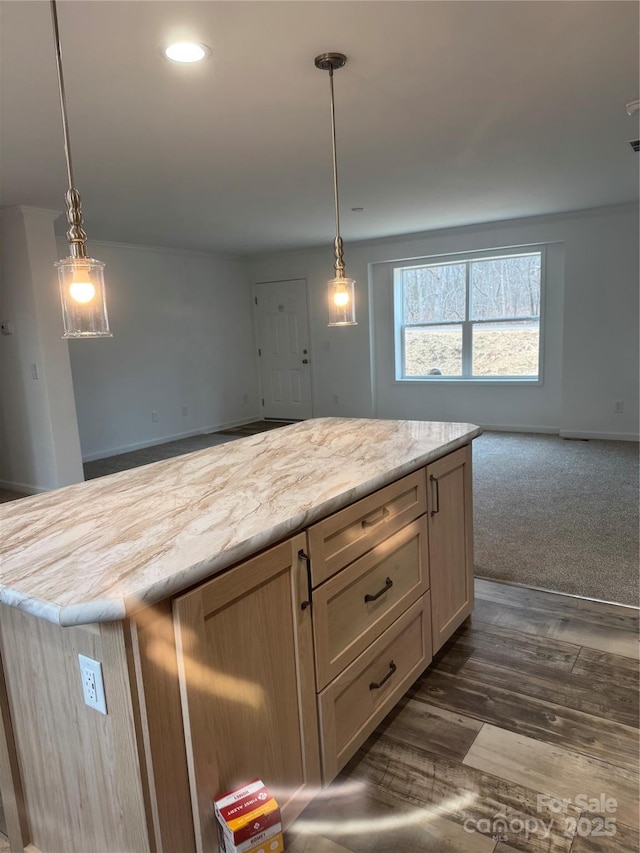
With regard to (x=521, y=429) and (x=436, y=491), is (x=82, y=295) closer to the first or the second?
(x=436, y=491)

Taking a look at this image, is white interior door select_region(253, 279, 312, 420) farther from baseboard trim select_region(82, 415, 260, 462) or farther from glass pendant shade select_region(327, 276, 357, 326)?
glass pendant shade select_region(327, 276, 357, 326)

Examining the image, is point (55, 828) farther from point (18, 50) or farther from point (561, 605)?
point (18, 50)

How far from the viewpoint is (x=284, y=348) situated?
7992 millimetres

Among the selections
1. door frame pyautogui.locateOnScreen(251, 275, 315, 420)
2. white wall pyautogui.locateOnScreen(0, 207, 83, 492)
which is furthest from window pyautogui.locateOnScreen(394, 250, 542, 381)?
white wall pyautogui.locateOnScreen(0, 207, 83, 492)

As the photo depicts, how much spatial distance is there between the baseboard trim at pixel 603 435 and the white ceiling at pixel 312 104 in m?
2.41

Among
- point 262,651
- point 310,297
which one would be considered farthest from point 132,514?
point 310,297

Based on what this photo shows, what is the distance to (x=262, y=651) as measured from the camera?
1344 millimetres

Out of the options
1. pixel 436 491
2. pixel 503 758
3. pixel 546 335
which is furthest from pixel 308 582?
pixel 546 335

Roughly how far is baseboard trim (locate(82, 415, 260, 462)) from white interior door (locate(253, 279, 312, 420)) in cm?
53

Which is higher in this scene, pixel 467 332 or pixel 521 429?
pixel 467 332

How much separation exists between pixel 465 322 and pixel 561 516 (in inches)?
140

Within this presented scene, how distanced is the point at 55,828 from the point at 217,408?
21.2ft

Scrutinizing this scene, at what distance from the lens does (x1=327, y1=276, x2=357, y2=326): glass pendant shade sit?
8.23ft

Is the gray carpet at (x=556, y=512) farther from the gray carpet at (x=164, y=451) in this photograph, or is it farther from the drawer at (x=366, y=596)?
the drawer at (x=366, y=596)
